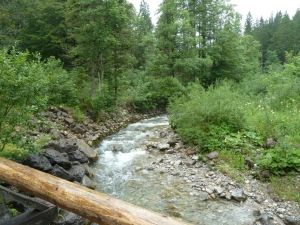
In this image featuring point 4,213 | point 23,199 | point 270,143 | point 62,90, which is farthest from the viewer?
point 62,90

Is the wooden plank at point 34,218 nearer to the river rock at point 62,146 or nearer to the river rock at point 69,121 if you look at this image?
the river rock at point 62,146

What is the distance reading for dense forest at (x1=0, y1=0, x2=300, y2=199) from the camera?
5.05 metres

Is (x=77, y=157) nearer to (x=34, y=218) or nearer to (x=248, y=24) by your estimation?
(x=34, y=218)

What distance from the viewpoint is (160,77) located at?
834 inches

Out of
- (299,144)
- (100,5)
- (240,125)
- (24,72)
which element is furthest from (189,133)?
(100,5)

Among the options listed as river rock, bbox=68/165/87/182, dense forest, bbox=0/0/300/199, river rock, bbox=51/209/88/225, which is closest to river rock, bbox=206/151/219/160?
dense forest, bbox=0/0/300/199

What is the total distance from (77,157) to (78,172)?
103cm

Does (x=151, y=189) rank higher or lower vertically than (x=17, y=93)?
lower

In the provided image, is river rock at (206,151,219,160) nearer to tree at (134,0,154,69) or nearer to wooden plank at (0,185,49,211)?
wooden plank at (0,185,49,211)

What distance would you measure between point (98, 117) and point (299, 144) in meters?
10.4

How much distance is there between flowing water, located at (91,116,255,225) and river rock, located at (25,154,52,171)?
167 cm

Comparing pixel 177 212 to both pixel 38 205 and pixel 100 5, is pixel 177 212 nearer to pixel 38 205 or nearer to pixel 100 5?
pixel 38 205

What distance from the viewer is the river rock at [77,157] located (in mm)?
7630

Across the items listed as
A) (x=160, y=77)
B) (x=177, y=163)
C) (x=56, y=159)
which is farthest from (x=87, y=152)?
(x=160, y=77)
